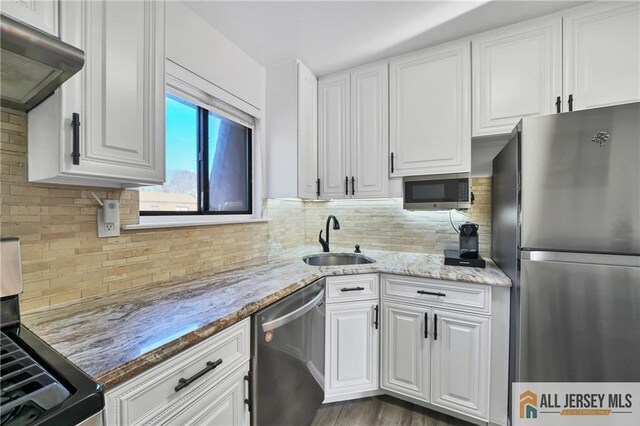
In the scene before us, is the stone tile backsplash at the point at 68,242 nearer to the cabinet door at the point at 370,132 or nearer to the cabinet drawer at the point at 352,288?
the cabinet drawer at the point at 352,288

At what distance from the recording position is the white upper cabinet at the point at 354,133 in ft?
6.75

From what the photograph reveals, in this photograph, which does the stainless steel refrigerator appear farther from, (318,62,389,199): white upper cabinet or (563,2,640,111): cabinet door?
(318,62,389,199): white upper cabinet


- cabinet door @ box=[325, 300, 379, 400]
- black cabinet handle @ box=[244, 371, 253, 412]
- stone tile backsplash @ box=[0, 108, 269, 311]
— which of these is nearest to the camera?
stone tile backsplash @ box=[0, 108, 269, 311]

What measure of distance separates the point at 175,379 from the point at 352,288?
1130 mm

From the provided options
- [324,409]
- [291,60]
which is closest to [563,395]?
[324,409]

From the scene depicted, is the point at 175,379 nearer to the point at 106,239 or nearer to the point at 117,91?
the point at 106,239

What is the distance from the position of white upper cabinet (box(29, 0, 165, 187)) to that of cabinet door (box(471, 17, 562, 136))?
1.85 meters

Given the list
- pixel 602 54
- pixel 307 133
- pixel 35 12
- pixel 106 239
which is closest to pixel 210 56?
pixel 307 133

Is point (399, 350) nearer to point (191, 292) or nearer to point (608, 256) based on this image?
point (608, 256)

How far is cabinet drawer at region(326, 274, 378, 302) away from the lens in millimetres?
1711

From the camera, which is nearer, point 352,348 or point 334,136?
point 352,348

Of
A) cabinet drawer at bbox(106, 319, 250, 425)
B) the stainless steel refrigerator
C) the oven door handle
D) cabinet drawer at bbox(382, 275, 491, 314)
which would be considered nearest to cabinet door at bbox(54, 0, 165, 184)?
cabinet drawer at bbox(106, 319, 250, 425)

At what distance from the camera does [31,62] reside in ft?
2.34
